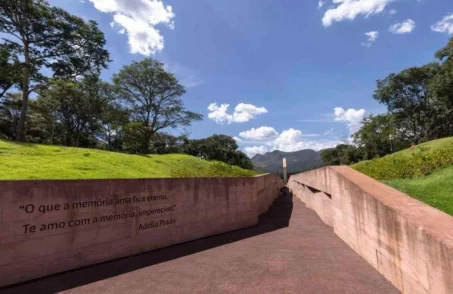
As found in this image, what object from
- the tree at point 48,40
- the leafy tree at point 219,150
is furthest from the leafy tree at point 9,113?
the leafy tree at point 219,150

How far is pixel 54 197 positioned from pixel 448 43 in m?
48.1

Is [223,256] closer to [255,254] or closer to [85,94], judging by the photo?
[255,254]

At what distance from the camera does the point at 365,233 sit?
254 inches

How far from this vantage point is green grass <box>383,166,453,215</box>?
7.51 m

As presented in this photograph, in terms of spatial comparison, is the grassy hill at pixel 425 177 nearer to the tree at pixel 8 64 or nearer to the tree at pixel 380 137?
the tree at pixel 8 64

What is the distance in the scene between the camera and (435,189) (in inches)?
344

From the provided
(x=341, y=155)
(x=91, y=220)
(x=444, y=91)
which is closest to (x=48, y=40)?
(x=91, y=220)

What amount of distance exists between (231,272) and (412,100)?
57252mm

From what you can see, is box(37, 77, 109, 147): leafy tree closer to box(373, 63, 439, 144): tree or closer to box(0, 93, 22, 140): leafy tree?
box(0, 93, 22, 140): leafy tree

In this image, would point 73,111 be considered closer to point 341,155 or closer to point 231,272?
point 231,272

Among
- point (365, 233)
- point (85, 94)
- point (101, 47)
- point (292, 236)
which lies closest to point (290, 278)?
point (365, 233)

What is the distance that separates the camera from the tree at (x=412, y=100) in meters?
48.8

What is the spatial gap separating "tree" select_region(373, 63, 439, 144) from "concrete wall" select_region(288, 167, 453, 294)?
167ft

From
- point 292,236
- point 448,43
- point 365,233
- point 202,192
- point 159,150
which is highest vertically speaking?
point 448,43
